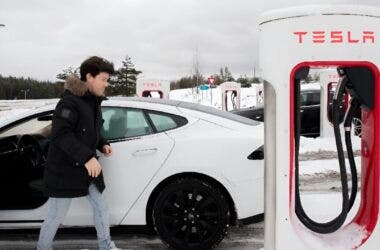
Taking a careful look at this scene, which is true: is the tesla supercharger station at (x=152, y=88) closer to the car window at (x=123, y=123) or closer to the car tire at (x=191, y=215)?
the car window at (x=123, y=123)

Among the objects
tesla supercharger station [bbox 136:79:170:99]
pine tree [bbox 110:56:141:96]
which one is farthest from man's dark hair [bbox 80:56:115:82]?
pine tree [bbox 110:56:141:96]

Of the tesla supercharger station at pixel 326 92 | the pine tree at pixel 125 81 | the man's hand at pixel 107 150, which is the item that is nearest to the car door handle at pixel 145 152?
the man's hand at pixel 107 150

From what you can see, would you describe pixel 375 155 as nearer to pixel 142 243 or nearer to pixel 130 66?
pixel 142 243

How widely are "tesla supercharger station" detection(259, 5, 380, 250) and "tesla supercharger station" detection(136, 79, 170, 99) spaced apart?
12732 millimetres

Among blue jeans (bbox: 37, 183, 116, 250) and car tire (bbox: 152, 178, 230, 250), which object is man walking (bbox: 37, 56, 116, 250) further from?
car tire (bbox: 152, 178, 230, 250)

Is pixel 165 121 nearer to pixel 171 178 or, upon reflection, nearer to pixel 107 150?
pixel 171 178

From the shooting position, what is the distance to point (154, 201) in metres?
4.66

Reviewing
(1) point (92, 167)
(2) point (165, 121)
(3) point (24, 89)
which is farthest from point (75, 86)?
(3) point (24, 89)

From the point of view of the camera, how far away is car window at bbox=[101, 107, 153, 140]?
15.8 ft

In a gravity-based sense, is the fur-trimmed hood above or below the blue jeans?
above

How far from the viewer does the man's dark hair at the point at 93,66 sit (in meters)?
4.03

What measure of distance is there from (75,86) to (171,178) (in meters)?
1.21

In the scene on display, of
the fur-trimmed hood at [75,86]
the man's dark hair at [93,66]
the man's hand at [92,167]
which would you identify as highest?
the man's dark hair at [93,66]

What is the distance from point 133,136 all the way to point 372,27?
110 inches
